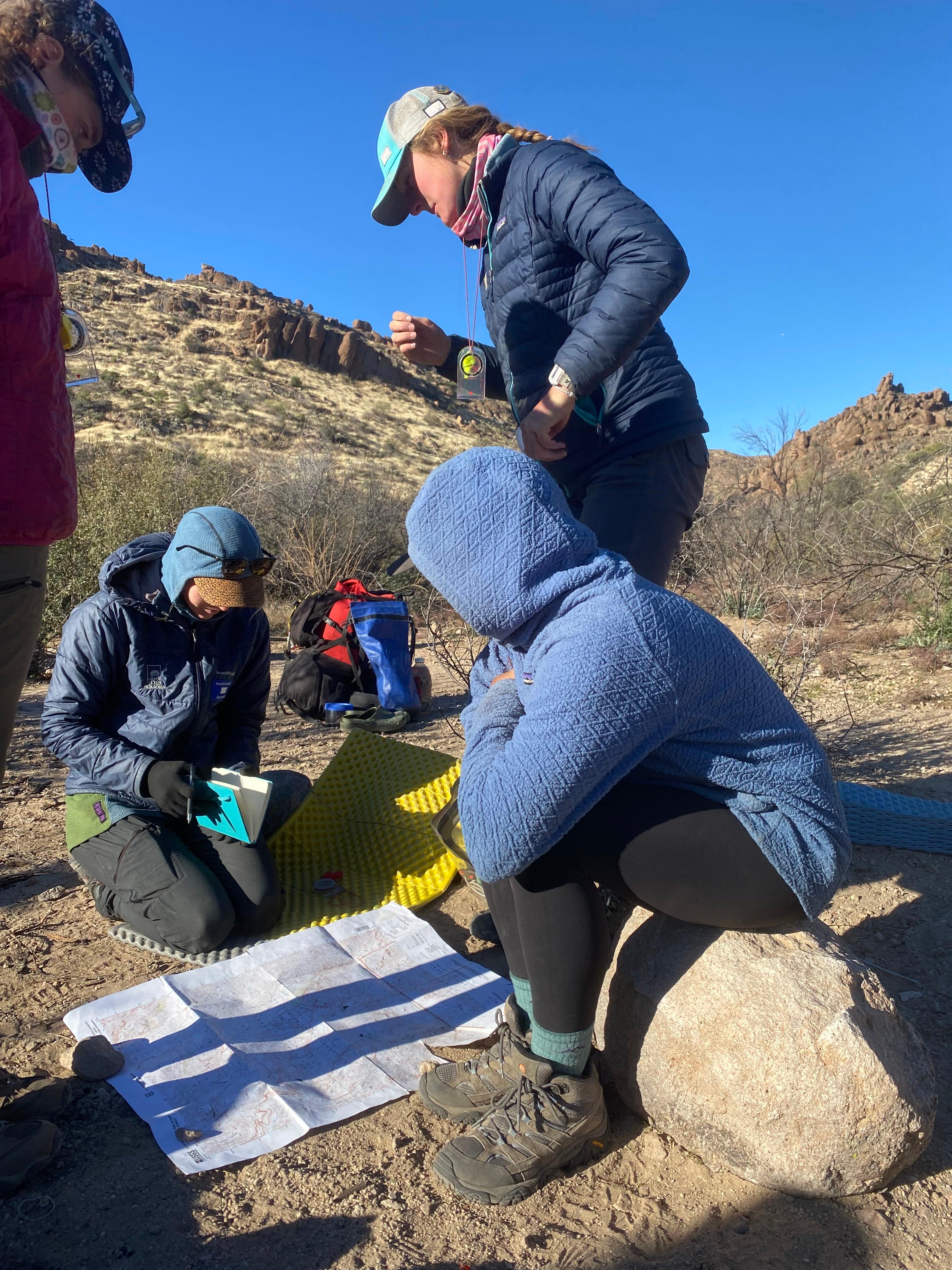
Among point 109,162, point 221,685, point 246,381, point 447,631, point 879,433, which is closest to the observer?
point 109,162

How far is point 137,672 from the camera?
9.03ft

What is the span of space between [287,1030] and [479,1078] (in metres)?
0.56

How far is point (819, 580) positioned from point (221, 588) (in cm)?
479

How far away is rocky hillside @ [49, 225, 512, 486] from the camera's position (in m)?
23.6

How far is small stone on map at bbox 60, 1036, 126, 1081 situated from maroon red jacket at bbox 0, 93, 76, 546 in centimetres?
112

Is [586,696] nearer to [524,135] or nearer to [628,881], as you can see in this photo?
[628,881]

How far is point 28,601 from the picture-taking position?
1537mm

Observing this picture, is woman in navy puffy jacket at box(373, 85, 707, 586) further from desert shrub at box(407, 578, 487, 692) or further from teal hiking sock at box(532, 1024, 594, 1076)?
desert shrub at box(407, 578, 487, 692)

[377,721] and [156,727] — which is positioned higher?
[156,727]

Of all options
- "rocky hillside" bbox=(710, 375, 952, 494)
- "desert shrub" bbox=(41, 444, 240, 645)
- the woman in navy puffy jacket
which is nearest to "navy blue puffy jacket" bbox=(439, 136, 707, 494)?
the woman in navy puffy jacket

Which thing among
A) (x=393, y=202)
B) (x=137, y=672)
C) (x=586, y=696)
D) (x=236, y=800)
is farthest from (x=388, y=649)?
(x=586, y=696)

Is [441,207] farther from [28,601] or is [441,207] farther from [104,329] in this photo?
[104,329]

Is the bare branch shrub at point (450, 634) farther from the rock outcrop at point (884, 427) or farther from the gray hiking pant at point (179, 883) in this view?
the rock outcrop at point (884, 427)

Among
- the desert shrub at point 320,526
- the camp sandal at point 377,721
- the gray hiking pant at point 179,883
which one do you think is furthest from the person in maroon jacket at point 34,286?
the desert shrub at point 320,526
